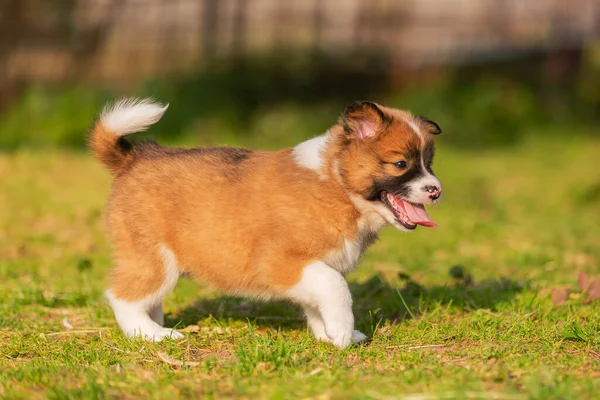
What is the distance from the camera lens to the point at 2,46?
13.2 m

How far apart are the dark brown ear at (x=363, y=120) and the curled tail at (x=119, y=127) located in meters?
1.03

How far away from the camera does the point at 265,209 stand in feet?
15.7

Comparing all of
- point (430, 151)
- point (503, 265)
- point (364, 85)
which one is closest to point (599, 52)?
point (364, 85)

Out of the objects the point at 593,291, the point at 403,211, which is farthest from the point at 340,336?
the point at 593,291

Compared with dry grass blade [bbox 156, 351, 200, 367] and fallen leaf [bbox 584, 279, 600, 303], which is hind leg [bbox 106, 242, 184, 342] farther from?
fallen leaf [bbox 584, 279, 600, 303]

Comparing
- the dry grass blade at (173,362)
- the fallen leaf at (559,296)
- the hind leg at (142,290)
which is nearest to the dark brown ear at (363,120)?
the hind leg at (142,290)

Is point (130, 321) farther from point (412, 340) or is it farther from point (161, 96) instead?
point (161, 96)

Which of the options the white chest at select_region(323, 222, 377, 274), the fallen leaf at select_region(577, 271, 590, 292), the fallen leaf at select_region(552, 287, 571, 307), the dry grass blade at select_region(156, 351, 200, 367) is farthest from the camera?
the fallen leaf at select_region(577, 271, 590, 292)

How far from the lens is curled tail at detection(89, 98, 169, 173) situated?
5.04 m

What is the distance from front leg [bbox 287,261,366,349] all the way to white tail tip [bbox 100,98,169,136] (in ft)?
4.04

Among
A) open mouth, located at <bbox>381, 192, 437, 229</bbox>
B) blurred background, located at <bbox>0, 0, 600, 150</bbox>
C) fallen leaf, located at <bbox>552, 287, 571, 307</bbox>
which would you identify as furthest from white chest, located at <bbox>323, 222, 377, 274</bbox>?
blurred background, located at <bbox>0, 0, 600, 150</bbox>

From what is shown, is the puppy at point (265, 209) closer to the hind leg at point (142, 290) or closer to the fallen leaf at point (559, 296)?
the hind leg at point (142, 290)

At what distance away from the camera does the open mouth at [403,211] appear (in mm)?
4664

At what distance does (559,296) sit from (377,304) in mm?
1091
